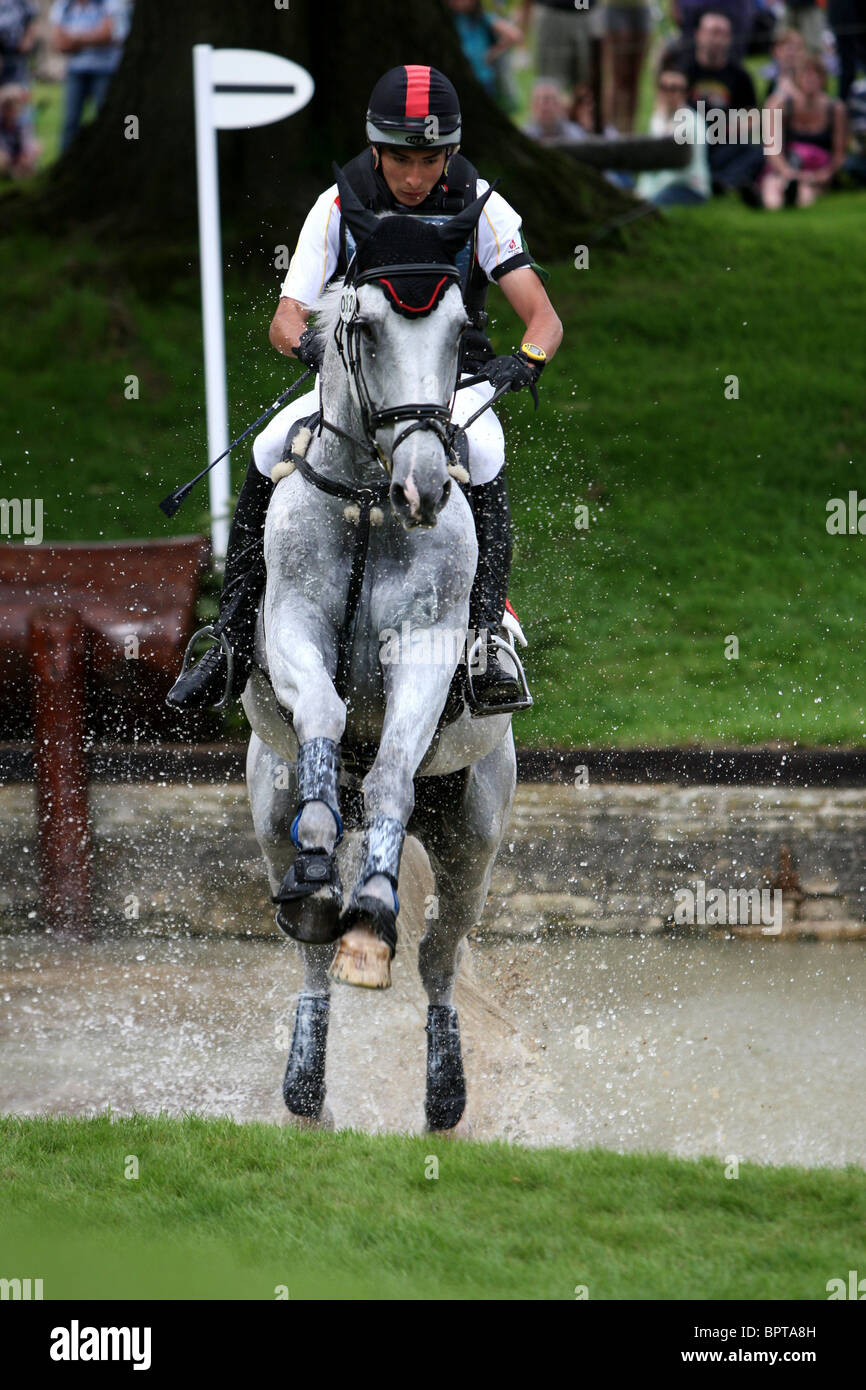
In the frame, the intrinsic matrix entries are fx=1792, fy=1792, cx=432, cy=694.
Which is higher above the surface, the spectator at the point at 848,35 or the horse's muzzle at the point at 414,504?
the spectator at the point at 848,35

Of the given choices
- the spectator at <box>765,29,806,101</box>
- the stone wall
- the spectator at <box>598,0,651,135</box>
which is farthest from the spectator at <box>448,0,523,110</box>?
the stone wall

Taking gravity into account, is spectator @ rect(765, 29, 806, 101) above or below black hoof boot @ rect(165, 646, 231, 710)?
above

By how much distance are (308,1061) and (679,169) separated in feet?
34.8

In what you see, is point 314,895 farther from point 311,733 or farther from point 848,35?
point 848,35

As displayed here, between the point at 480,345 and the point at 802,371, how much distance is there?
8.00 meters

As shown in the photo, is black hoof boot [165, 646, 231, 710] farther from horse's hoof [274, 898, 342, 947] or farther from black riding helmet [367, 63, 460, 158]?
black riding helmet [367, 63, 460, 158]

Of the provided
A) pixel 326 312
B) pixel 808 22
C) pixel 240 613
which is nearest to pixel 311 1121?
pixel 240 613

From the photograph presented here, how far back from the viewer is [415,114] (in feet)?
16.0

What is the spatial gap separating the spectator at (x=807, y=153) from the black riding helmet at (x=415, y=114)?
36.0 feet

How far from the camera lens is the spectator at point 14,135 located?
16.8m

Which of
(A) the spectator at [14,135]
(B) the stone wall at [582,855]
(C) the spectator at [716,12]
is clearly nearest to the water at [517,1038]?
(B) the stone wall at [582,855]

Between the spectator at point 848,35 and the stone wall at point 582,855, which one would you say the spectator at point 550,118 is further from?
the stone wall at point 582,855

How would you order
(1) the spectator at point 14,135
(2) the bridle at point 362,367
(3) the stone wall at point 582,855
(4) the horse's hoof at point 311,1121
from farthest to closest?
(1) the spectator at point 14,135, (3) the stone wall at point 582,855, (4) the horse's hoof at point 311,1121, (2) the bridle at point 362,367

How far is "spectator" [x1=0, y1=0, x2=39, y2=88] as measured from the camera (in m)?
A: 16.3
